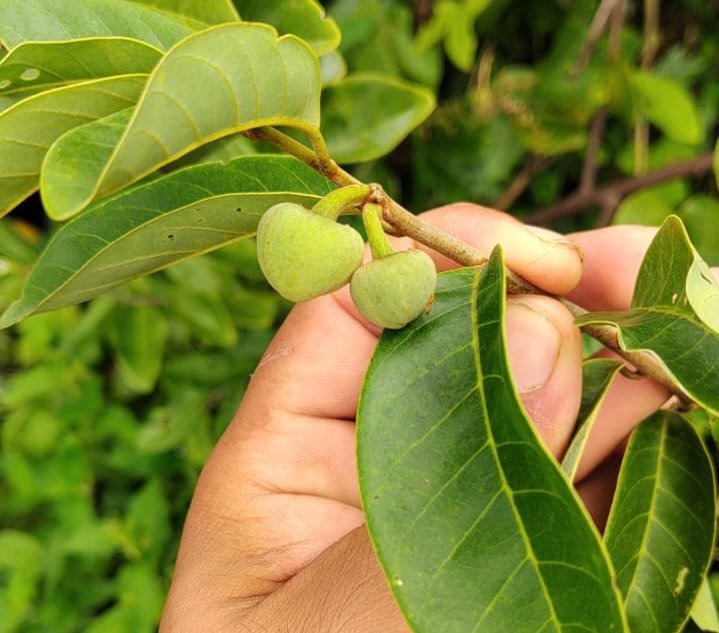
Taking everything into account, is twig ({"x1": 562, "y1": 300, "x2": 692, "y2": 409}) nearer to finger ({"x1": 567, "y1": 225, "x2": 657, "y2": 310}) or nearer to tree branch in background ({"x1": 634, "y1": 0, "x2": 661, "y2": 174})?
finger ({"x1": 567, "y1": 225, "x2": 657, "y2": 310})

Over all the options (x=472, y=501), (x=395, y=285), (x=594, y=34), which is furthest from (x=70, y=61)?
(x=594, y=34)

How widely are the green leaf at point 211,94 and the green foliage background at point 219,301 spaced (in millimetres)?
1096

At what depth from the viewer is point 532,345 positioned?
3.46 feet

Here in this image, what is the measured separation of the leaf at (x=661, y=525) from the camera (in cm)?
106

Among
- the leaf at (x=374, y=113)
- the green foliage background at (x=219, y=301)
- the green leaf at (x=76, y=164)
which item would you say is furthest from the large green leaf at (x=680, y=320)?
the green foliage background at (x=219, y=301)

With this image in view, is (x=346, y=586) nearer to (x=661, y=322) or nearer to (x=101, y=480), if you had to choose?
(x=661, y=322)

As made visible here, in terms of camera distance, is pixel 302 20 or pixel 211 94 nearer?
pixel 211 94

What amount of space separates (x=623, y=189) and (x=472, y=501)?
1.79m

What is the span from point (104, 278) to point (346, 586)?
0.52 m

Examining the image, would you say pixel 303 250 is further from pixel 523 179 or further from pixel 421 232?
pixel 523 179

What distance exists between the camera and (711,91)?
268 centimetres

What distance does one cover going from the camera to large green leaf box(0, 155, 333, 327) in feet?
2.72

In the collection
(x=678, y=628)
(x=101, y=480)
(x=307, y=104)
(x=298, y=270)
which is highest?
(x=307, y=104)

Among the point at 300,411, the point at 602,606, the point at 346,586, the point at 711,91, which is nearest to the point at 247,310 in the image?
the point at 300,411
